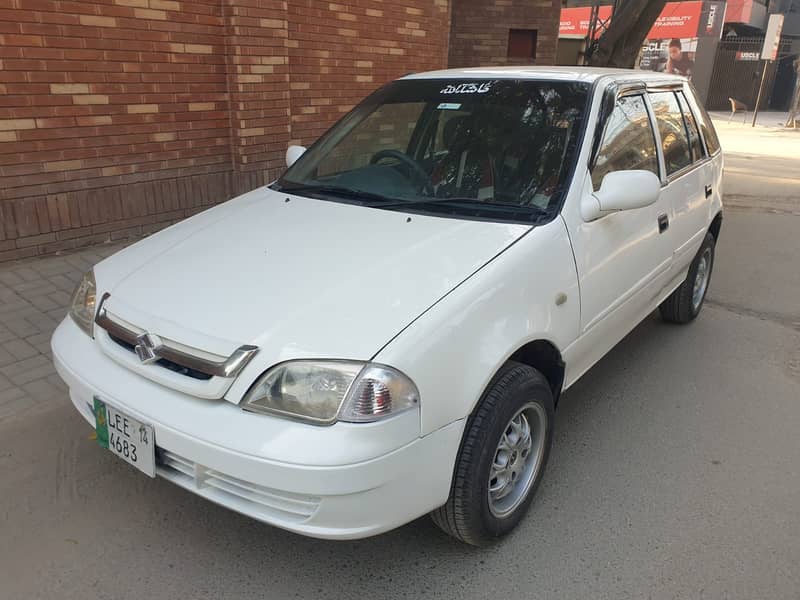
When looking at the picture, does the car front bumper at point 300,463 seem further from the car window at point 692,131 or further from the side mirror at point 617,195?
the car window at point 692,131

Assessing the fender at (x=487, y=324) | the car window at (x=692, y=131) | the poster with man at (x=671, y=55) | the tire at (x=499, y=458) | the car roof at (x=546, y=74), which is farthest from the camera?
the poster with man at (x=671, y=55)

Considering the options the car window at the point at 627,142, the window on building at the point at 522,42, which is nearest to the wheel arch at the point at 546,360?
the car window at the point at 627,142

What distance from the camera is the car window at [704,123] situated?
15.3ft

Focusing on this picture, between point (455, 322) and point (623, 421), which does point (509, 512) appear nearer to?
point (455, 322)

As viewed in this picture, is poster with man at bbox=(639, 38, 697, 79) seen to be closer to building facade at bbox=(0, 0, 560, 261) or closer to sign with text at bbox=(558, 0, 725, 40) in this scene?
sign with text at bbox=(558, 0, 725, 40)

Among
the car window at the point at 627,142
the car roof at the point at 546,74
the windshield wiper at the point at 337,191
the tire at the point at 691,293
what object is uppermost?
the car roof at the point at 546,74

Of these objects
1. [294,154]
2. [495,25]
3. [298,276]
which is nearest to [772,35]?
[495,25]

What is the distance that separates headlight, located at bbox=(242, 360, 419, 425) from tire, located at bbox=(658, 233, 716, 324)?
130 inches

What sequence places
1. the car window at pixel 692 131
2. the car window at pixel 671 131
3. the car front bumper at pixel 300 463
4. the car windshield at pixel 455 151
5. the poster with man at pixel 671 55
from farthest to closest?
1. the poster with man at pixel 671 55
2. the car window at pixel 692 131
3. the car window at pixel 671 131
4. the car windshield at pixel 455 151
5. the car front bumper at pixel 300 463

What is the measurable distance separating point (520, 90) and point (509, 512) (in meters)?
2.07

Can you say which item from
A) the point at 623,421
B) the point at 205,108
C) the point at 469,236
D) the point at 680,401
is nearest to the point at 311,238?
the point at 469,236

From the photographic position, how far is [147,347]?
228 centimetres

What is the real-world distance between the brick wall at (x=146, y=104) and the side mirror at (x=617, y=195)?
425 centimetres

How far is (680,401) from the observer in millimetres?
3822
